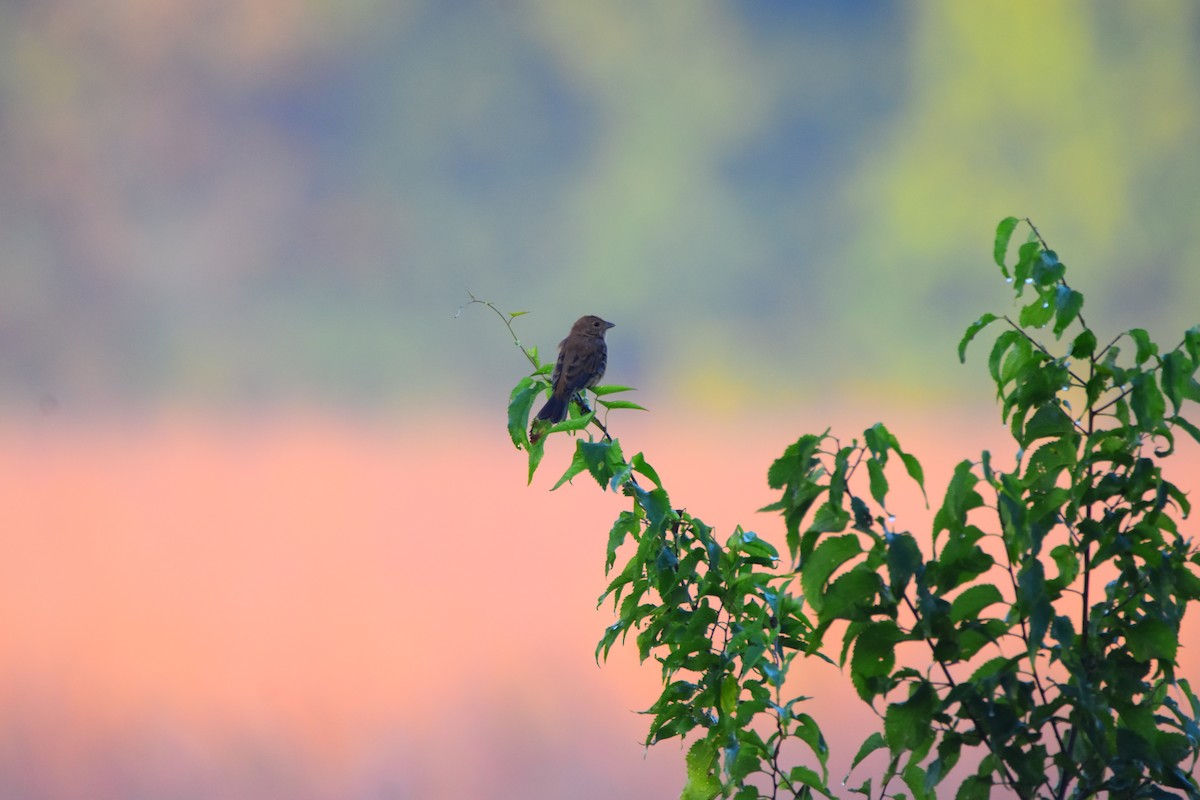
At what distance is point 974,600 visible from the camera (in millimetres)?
2504

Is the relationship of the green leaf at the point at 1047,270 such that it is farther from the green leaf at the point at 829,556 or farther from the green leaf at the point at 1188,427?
the green leaf at the point at 829,556

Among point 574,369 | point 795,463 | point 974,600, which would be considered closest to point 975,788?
point 974,600

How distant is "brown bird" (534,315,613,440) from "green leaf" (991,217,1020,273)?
9.39ft

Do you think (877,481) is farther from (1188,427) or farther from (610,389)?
(610,389)

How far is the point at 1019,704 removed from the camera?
8.52ft

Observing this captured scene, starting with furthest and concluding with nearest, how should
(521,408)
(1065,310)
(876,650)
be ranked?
(521,408) → (1065,310) → (876,650)

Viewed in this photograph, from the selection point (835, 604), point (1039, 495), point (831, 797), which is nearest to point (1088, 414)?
point (1039, 495)

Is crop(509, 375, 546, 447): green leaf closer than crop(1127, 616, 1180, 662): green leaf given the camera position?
No

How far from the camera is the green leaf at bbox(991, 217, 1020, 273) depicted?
2.99 metres

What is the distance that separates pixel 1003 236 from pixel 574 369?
3.53 m

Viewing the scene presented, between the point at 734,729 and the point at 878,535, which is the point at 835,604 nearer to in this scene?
the point at 878,535

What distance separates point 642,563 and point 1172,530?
158 cm

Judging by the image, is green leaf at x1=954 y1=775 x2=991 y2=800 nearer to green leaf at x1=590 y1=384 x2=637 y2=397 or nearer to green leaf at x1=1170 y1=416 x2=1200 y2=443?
green leaf at x1=1170 y1=416 x2=1200 y2=443

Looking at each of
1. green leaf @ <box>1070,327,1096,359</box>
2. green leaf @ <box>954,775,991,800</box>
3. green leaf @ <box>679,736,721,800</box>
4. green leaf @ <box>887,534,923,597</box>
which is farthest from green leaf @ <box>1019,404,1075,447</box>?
green leaf @ <box>679,736,721,800</box>
